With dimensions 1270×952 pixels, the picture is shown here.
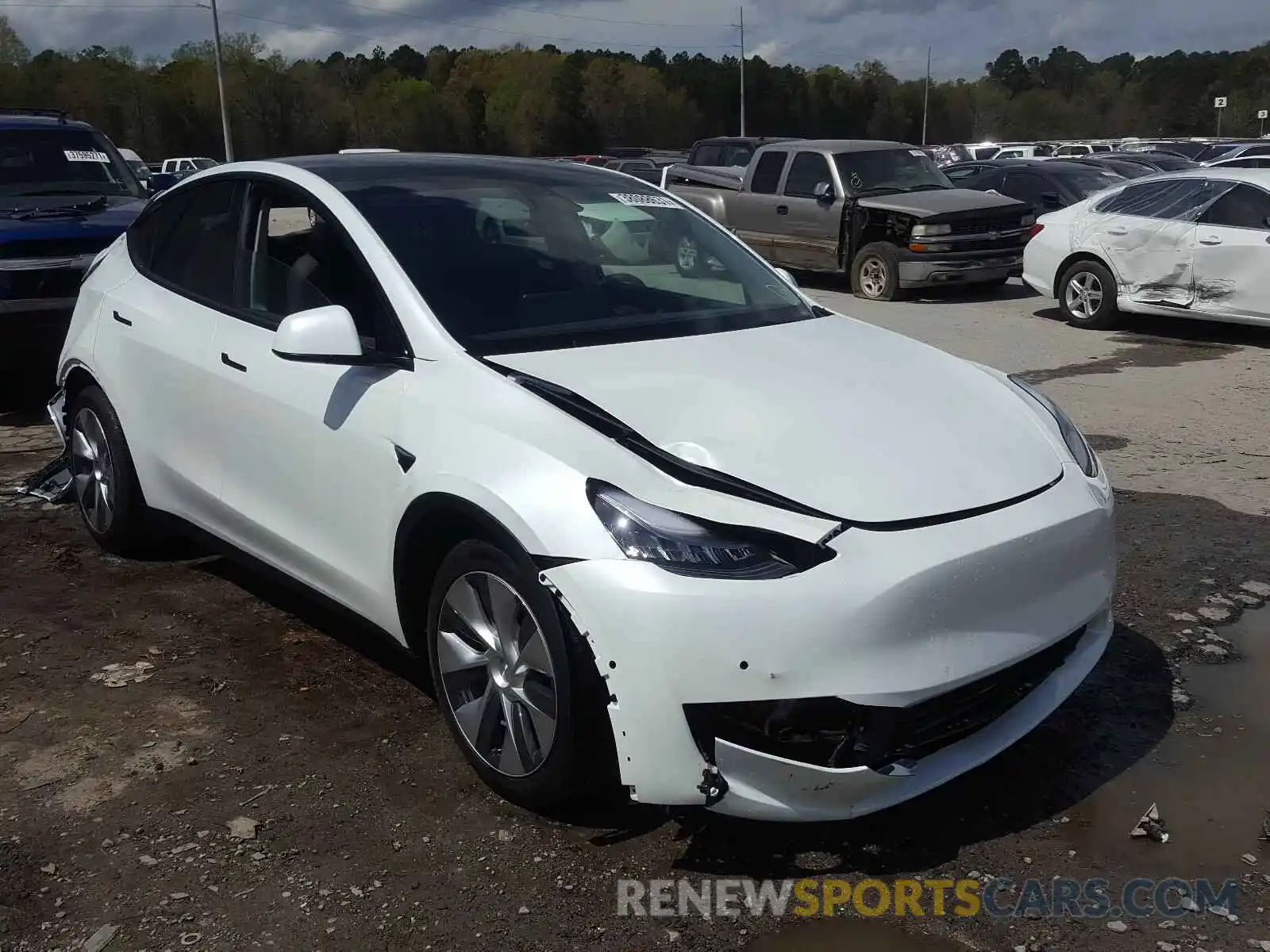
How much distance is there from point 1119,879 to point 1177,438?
500 cm

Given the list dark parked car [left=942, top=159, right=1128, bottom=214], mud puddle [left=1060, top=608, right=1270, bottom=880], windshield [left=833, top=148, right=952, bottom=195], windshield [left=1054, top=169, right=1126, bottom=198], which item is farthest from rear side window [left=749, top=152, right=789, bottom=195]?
mud puddle [left=1060, top=608, right=1270, bottom=880]

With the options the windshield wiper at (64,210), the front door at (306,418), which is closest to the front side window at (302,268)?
the front door at (306,418)

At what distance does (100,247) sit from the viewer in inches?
321

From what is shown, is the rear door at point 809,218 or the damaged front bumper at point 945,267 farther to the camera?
the rear door at point 809,218

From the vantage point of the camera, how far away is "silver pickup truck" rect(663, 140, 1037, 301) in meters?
13.8

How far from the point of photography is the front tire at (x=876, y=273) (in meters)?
14.0

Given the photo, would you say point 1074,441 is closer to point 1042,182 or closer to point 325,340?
point 325,340

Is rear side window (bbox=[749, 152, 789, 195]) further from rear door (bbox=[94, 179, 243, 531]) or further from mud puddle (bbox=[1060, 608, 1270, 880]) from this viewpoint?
mud puddle (bbox=[1060, 608, 1270, 880])

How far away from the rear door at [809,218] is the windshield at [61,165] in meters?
8.09

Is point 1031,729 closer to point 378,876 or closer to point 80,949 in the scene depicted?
point 378,876

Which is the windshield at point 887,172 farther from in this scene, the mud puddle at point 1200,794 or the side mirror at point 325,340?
the side mirror at point 325,340

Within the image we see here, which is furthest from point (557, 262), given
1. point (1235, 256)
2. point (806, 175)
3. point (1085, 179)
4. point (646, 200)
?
point (1085, 179)

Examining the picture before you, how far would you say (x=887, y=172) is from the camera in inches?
584

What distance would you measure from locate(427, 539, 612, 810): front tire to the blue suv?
577 centimetres
